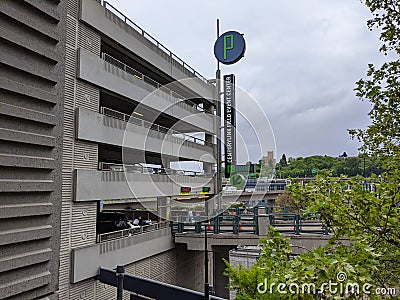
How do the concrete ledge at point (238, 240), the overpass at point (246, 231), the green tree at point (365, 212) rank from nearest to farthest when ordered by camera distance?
the green tree at point (365, 212) → the concrete ledge at point (238, 240) → the overpass at point (246, 231)

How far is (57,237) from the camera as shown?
1.83m

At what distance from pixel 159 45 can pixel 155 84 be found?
1781mm

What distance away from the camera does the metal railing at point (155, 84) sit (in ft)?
39.7

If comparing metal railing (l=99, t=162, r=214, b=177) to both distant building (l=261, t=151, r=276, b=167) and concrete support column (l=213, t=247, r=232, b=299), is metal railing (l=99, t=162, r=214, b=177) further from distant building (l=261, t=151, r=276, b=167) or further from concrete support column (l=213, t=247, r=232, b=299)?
distant building (l=261, t=151, r=276, b=167)

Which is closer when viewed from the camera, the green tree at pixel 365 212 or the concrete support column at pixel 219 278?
the green tree at pixel 365 212

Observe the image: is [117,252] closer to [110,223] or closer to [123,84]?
[110,223]

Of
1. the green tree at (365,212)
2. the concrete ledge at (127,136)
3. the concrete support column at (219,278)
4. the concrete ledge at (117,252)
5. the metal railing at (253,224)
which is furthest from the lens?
the concrete support column at (219,278)

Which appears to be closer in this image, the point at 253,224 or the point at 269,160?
the point at 269,160

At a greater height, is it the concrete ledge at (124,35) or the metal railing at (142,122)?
the concrete ledge at (124,35)

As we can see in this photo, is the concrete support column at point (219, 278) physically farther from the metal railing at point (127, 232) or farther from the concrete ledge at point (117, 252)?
the metal railing at point (127, 232)

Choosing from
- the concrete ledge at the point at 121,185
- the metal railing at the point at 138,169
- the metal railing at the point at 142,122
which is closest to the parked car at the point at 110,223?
the concrete ledge at the point at 121,185

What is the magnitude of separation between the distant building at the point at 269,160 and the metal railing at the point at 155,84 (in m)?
5.60

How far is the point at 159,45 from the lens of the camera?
15.0m

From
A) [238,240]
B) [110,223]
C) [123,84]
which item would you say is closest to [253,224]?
[238,240]
